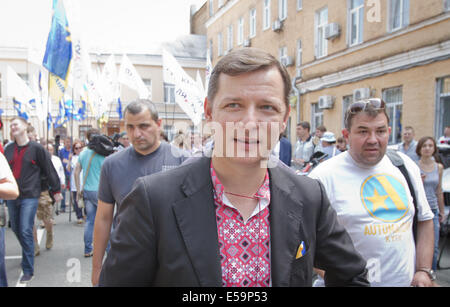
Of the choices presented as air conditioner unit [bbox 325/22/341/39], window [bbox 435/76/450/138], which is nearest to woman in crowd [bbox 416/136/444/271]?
window [bbox 435/76/450/138]

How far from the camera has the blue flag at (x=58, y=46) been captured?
6.31 metres

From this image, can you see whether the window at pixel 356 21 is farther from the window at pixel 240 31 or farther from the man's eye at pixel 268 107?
the man's eye at pixel 268 107

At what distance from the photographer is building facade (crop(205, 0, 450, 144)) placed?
952 cm

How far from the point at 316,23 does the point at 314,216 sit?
591 inches

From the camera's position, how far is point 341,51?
1330cm

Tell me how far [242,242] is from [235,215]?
96mm

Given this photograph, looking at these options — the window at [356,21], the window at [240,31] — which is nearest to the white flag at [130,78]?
the window at [356,21]

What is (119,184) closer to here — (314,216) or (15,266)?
(314,216)

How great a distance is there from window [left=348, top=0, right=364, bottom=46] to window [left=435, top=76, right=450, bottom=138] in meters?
3.84

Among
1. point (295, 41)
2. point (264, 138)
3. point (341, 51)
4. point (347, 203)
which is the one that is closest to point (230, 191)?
point (264, 138)

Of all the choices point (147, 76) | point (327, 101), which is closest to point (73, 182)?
point (327, 101)

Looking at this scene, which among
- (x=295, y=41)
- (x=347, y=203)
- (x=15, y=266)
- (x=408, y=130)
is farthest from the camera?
(x=295, y=41)

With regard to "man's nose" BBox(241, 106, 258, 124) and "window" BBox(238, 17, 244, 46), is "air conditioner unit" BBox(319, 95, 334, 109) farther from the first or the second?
"man's nose" BBox(241, 106, 258, 124)

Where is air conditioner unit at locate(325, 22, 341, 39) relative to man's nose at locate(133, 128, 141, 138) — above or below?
above
